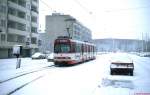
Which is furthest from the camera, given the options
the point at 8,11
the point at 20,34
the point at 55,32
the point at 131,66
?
the point at 55,32

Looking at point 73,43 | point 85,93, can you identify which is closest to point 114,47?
point 73,43

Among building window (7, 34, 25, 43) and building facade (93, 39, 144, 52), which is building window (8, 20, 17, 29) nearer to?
building window (7, 34, 25, 43)

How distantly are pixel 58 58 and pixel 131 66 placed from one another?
12.0 meters

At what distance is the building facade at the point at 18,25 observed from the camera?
201 feet

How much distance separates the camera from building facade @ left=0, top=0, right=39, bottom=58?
6119cm

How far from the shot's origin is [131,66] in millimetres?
20359

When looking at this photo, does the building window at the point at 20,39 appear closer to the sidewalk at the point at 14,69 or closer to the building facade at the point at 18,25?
the building facade at the point at 18,25

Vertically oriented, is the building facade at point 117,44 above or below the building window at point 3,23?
below

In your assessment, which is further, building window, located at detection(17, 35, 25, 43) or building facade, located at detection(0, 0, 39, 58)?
building window, located at detection(17, 35, 25, 43)

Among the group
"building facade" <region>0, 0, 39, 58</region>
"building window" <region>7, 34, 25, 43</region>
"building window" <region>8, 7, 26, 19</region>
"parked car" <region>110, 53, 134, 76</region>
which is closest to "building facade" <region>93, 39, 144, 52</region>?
"building facade" <region>0, 0, 39, 58</region>

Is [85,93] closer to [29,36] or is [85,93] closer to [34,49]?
[29,36]

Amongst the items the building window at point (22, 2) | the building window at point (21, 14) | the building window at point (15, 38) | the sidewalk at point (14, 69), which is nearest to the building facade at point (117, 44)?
the building window at point (21, 14)

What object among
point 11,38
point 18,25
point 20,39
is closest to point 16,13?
point 18,25

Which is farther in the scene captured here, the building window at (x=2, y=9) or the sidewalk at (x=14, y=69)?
the building window at (x=2, y=9)
